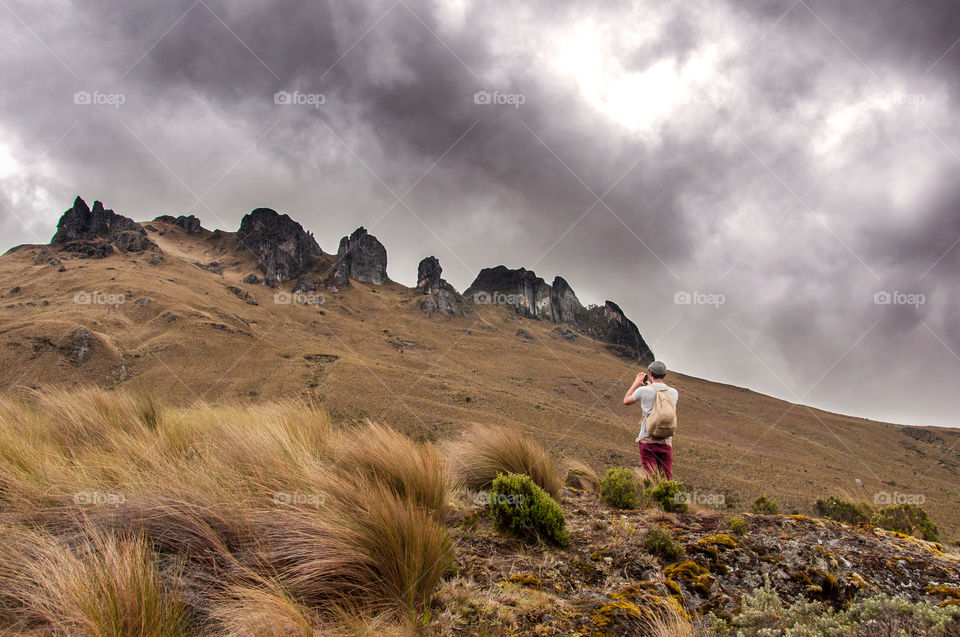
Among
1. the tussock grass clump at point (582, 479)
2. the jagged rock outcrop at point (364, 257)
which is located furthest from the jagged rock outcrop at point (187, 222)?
the tussock grass clump at point (582, 479)

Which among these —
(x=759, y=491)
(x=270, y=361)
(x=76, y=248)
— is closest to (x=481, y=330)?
(x=270, y=361)

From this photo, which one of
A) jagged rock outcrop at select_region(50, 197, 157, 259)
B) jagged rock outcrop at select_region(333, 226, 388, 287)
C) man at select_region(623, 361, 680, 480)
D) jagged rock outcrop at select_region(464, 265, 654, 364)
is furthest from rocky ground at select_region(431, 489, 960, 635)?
jagged rock outcrop at select_region(464, 265, 654, 364)

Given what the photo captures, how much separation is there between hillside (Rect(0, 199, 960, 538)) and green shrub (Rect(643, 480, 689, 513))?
6.85 m

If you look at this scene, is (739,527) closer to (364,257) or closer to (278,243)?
(364,257)

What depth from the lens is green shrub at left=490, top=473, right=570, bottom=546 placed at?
3.23 metres

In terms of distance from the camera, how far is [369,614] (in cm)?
196

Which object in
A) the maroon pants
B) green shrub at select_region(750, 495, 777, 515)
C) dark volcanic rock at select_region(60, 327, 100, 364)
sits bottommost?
green shrub at select_region(750, 495, 777, 515)

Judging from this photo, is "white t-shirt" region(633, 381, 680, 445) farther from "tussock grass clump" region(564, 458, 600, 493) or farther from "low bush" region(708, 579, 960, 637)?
"low bush" region(708, 579, 960, 637)

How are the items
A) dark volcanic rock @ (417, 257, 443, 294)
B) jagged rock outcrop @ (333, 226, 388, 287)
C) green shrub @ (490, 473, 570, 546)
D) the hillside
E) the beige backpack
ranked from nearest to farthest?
1. green shrub @ (490, 473, 570, 546)
2. the beige backpack
3. the hillside
4. jagged rock outcrop @ (333, 226, 388, 287)
5. dark volcanic rock @ (417, 257, 443, 294)

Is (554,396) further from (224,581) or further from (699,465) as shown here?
(224,581)

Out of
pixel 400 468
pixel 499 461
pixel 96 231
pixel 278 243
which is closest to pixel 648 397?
pixel 499 461

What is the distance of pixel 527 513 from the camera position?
10.7 feet

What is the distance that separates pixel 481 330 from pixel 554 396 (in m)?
56.5

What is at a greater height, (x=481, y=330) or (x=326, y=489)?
(x=481, y=330)
